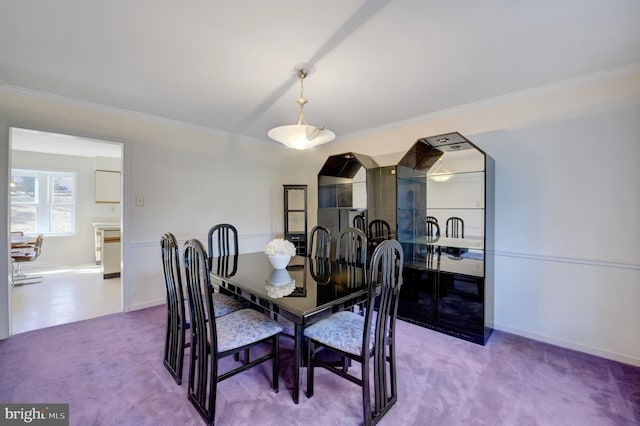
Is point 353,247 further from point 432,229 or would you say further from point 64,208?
point 64,208

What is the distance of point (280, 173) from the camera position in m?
4.75

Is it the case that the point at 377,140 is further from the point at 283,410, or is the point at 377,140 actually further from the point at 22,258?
the point at 22,258

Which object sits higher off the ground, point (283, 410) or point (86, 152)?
point (86, 152)

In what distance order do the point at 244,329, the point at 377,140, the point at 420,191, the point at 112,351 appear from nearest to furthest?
the point at 244,329
the point at 112,351
the point at 420,191
the point at 377,140

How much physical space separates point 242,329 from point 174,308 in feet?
1.98

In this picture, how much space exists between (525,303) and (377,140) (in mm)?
2556

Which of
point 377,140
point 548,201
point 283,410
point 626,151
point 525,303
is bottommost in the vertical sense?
point 283,410

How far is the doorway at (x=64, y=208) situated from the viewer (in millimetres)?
4539

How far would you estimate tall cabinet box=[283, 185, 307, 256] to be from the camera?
14.8 ft

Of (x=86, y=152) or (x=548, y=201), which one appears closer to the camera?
(x=548, y=201)

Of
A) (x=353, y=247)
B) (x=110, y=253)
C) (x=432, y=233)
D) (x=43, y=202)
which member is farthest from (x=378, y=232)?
(x=43, y=202)

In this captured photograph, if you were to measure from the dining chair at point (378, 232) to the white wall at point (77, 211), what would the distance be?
6.10m

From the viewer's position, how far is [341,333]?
1716 mm

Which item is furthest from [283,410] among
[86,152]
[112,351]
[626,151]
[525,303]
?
[86,152]
